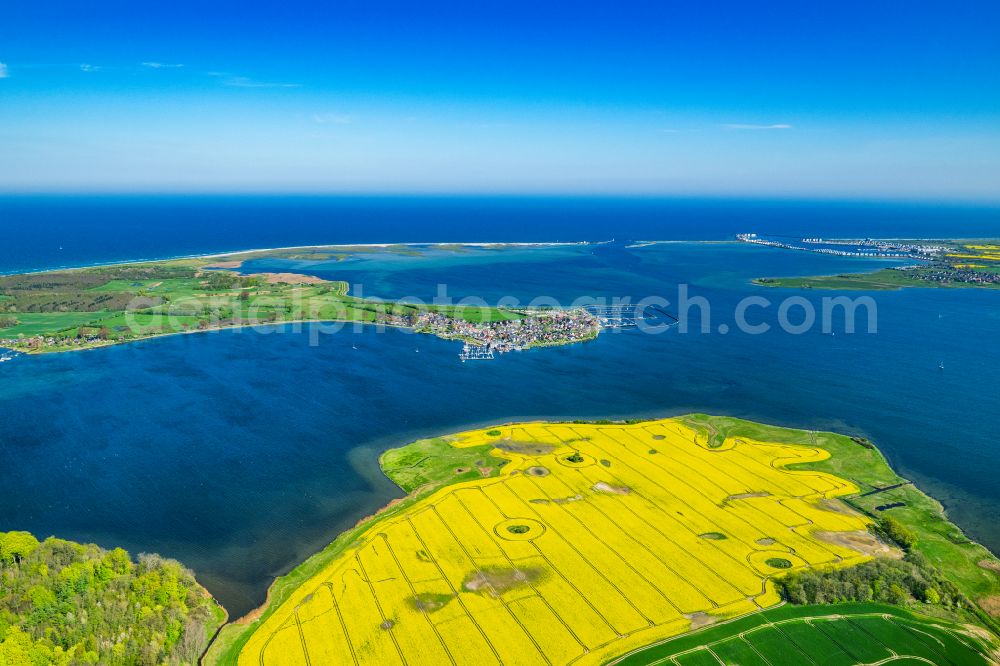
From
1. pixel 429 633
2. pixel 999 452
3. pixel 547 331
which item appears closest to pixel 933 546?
pixel 999 452

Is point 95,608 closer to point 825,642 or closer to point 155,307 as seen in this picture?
point 825,642

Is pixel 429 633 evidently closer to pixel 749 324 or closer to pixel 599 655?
pixel 599 655

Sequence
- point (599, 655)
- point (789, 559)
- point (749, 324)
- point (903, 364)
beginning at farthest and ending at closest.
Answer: point (749, 324), point (903, 364), point (789, 559), point (599, 655)

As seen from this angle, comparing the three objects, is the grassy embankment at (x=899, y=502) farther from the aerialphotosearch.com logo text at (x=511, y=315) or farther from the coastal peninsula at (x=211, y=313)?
the aerialphotosearch.com logo text at (x=511, y=315)

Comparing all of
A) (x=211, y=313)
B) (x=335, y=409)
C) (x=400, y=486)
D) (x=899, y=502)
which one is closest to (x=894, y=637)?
(x=899, y=502)

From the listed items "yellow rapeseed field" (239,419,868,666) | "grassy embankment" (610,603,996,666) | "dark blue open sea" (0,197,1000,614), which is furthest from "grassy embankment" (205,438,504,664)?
"grassy embankment" (610,603,996,666)

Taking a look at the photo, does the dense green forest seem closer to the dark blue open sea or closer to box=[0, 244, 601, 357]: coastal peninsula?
the dark blue open sea

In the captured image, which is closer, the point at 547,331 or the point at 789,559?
the point at 789,559
